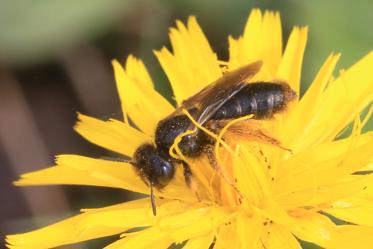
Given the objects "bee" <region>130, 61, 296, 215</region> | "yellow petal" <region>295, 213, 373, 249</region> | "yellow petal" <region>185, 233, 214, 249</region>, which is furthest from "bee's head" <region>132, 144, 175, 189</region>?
"yellow petal" <region>295, 213, 373, 249</region>

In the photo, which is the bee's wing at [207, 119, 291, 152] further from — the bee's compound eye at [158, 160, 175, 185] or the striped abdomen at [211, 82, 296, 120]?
the bee's compound eye at [158, 160, 175, 185]

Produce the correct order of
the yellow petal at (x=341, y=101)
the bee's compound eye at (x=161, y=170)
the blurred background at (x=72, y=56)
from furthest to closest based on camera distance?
the blurred background at (x=72, y=56)
the yellow petal at (x=341, y=101)
the bee's compound eye at (x=161, y=170)

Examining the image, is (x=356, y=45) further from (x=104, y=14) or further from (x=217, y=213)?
(x=217, y=213)

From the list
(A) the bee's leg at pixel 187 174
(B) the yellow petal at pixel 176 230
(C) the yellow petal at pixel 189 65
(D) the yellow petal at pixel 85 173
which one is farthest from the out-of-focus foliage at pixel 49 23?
(B) the yellow petal at pixel 176 230

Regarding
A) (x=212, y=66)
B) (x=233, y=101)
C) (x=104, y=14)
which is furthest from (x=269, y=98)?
(x=104, y=14)

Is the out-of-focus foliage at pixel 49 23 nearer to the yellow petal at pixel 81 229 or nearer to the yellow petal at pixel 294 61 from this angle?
the yellow petal at pixel 294 61
